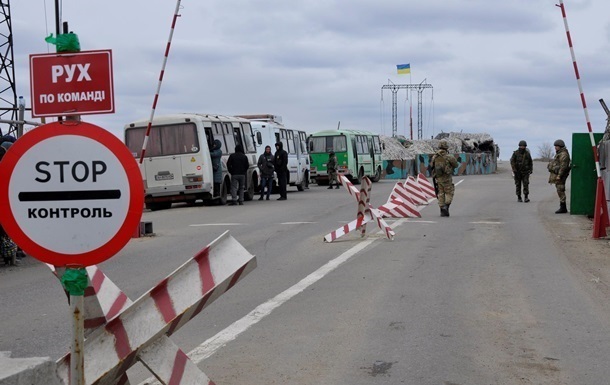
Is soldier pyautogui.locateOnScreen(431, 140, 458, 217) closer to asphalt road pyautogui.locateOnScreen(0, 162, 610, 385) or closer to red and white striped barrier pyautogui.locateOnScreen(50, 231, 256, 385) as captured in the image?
asphalt road pyautogui.locateOnScreen(0, 162, 610, 385)

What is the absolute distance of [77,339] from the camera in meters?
4.13

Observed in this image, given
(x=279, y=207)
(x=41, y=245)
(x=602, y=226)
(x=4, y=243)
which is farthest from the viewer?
(x=279, y=207)

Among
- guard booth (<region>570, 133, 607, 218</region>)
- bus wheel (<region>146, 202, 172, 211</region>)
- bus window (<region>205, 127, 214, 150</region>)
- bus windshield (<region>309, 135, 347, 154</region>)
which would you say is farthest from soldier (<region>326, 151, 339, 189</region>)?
guard booth (<region>570, 133, 607, 218</region>)

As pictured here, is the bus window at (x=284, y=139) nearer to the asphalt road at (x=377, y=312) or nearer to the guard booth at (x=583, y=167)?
the guard booth at (x=583, y=167)

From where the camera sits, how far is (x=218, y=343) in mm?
7449

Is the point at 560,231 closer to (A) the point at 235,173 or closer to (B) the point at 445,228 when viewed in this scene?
(B) the point at 445,228

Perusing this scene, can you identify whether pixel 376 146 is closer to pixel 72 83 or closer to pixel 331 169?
pixel 331 169

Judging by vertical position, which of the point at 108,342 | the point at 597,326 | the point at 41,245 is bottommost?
the point at 597,326

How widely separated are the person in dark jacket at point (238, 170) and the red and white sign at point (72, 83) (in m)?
23.2

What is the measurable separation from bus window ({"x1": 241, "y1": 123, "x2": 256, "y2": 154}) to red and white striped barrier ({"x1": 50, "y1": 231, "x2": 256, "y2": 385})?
27.0m

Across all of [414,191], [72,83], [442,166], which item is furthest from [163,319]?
[414,191]

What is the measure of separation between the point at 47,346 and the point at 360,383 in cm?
274

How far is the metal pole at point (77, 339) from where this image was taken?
4.11 metres

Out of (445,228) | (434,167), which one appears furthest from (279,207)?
(445,228)
